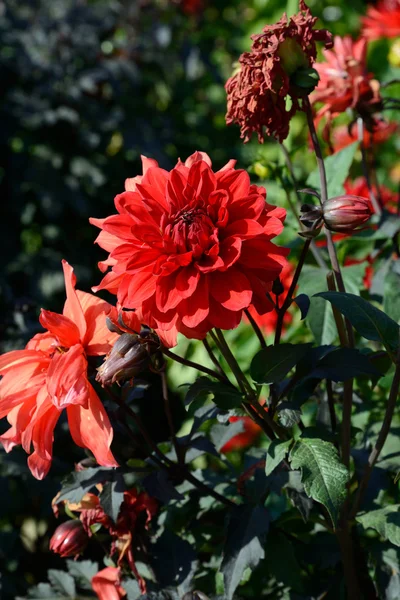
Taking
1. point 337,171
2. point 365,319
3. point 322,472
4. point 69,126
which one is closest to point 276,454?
point 322,472

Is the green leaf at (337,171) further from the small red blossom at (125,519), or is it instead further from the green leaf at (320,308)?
the small red blossom at (125,519)

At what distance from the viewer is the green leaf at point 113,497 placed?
831 mm

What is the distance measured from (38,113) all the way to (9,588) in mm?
1333

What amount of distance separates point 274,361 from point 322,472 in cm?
12

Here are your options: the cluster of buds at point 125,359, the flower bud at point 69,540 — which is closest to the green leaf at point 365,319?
the cluster of buds at point 125,359

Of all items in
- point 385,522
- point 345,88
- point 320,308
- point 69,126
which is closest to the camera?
point 385,522

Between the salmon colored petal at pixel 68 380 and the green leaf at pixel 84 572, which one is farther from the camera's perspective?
the green leaf at pixel 84 572

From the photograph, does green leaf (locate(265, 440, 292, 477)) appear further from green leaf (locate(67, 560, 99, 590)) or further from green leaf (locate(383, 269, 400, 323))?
green leaf (locate(67, 560, 99, 590))

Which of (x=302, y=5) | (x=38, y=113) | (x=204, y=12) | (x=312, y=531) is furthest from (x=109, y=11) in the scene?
(x=312, y=531)

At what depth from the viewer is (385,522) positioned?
793 mm

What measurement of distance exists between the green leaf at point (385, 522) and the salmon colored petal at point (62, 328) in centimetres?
39

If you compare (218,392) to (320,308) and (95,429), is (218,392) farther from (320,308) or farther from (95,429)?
(320,308)

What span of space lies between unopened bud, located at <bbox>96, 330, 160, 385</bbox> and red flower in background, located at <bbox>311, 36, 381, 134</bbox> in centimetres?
64

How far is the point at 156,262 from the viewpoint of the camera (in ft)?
2.24
